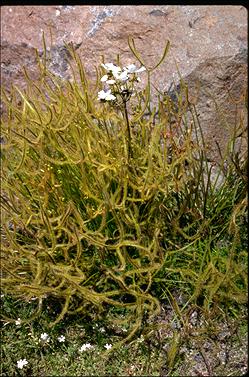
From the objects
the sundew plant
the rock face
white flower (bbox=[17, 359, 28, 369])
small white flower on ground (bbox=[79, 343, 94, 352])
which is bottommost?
white flower (bbox=[17, 359, 28, 369])

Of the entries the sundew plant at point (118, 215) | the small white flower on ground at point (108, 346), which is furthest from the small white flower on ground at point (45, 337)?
the small white flower on ground at point (108, 346)

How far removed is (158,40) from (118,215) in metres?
1.04

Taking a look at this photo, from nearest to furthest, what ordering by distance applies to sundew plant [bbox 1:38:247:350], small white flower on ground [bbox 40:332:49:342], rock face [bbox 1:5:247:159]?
sundew plant [bbox 1:38:247:350], small white flower on ground [bbox 40:332:49:342], rock face [bbox 1:5:247:159]

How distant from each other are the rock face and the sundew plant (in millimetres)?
315

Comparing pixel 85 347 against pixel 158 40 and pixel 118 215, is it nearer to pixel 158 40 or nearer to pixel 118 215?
pixel 118 215

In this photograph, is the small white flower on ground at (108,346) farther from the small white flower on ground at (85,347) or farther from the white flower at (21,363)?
the white flower at (21,363)

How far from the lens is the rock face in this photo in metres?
3.55

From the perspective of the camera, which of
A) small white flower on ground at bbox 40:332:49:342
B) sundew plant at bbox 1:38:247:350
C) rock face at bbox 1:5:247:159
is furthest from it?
rock face at bbox 1:5:247:159

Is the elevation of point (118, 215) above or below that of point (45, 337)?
above

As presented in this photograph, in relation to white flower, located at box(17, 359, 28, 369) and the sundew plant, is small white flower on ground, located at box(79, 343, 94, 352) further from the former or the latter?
white flower, located at box(17, 359, 28, 369)

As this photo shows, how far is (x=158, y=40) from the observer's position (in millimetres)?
3703

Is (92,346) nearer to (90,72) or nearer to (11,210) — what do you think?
(11,210)

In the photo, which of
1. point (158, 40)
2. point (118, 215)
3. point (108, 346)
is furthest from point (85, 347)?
point (158, 40)

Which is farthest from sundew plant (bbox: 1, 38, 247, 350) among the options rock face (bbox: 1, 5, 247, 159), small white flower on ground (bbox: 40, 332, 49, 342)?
rock face (bbox: 1, 5, 247, 159)
